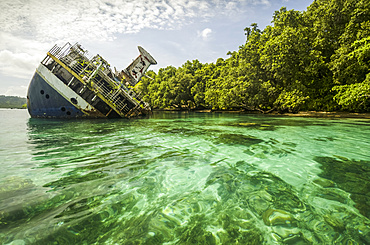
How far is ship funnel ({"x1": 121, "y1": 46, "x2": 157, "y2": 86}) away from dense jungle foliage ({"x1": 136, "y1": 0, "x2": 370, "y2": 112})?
15617 millimetres

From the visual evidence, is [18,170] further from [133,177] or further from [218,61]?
[218,61]

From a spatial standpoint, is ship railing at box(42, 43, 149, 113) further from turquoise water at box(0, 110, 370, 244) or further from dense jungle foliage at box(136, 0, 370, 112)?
dense jungle foliage at box(136, 0, 370, 112)

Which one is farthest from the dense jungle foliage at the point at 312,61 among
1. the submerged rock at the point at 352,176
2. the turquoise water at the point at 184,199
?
the turquoise water at the point at 184,199

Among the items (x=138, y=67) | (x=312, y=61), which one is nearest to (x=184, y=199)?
(x=312, y=61)

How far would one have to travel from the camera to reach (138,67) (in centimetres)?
2845

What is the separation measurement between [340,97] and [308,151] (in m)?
17.9

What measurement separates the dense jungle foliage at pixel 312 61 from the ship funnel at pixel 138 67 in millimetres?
15617

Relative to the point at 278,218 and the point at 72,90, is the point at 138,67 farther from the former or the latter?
the point at 278,218

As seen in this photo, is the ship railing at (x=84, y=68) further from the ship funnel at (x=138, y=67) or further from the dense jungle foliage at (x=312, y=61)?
the dense jungle foliage at (x=312, y=61)

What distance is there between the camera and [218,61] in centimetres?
4706

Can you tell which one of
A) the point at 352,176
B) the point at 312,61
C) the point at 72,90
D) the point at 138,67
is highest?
the point at 138,67

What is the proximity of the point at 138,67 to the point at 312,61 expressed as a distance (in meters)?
25.8

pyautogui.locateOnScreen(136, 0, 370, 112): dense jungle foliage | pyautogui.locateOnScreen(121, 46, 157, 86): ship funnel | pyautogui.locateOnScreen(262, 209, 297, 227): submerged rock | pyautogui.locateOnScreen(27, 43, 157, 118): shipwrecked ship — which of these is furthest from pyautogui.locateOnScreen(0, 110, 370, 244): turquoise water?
pyautogui.locateOnScreen(121, 46, 157, 86): ship funnel

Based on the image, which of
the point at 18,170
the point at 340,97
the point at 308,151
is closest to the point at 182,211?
the point at 18,170
